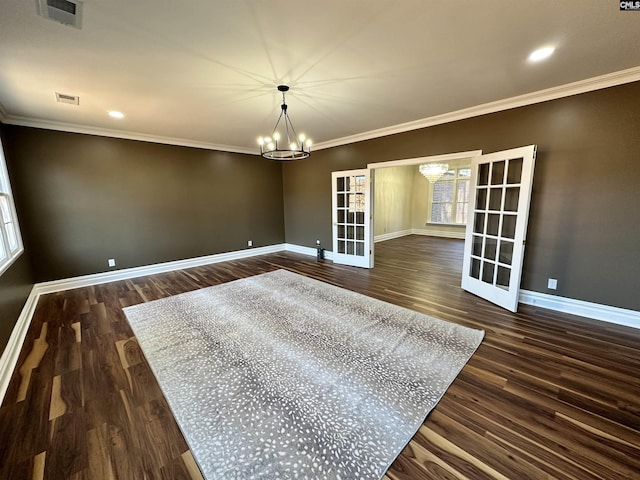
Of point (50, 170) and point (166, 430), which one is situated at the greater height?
point (50, 170)

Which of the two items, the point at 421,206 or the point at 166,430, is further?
the point at 421,206

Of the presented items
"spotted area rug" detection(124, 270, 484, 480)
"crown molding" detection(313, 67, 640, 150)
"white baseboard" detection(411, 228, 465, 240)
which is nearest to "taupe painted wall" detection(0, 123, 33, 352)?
"spotted area rug" detection(124, 270, 484, 480)

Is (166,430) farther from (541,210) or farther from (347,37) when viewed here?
(541,210)

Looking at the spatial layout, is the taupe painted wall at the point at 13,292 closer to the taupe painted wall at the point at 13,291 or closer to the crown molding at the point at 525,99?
the taupe painted wall at the point at 13,291

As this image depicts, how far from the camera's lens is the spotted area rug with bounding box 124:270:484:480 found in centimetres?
150

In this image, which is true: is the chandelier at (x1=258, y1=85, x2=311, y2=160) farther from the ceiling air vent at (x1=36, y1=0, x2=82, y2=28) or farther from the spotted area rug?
the spotted area rug

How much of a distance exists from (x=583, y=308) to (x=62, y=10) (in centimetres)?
582

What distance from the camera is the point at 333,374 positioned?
2.16m

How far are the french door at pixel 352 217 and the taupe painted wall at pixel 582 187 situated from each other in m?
2.00

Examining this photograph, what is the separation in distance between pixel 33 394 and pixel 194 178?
14.8ft

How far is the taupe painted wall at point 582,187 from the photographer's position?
2.82 metres

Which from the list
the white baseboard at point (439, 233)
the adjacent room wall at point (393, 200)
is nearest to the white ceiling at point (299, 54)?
the adjacent room wall at point (393, 200)

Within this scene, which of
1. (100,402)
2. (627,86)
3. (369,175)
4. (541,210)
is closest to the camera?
(100,402)

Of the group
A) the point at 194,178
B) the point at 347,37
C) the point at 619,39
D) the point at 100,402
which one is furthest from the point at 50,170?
the point at 619,39
